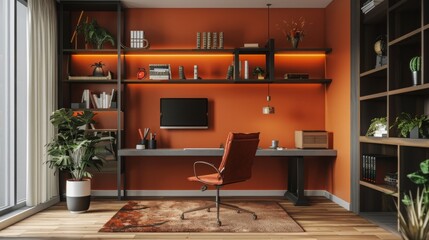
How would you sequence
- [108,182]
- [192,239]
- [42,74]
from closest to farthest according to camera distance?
[192,239], [42,74], [108,182]

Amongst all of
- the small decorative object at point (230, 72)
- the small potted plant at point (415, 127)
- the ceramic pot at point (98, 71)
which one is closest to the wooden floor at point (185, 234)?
the small potted plant at point (415, 127)

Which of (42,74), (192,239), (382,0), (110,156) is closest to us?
(192,239)

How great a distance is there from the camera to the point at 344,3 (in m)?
5.35

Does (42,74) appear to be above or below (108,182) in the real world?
above

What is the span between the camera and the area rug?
4180mm

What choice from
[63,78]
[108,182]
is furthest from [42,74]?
[108,182]

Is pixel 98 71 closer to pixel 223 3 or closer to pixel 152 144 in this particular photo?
pixel 152 144

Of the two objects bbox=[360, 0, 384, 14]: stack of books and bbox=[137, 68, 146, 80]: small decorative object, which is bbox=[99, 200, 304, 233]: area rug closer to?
bbox=[137, 68, 146, 80]: small decorative object

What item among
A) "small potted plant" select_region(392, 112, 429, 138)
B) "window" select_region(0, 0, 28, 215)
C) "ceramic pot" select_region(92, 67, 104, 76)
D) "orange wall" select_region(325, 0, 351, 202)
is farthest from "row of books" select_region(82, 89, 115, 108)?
"small potted plant" select_region(392, 112, 429, 138)

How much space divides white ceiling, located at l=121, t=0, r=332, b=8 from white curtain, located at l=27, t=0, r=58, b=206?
1.11 metres

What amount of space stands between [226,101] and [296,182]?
150 centimetres

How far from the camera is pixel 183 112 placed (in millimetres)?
6172

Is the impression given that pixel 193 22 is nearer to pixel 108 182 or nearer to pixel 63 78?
pixel 63 78

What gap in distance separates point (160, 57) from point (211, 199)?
2.12m
